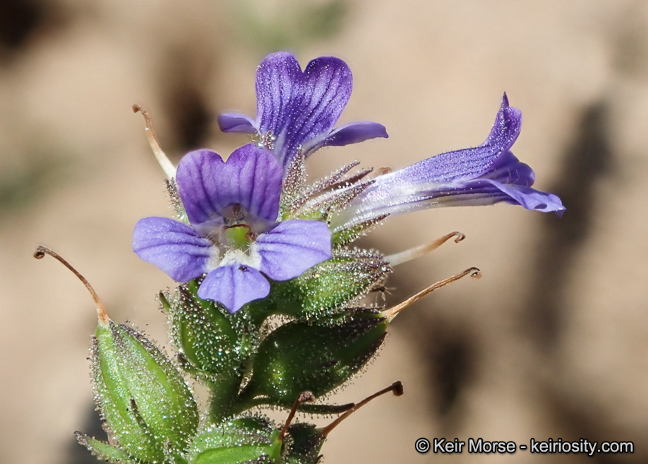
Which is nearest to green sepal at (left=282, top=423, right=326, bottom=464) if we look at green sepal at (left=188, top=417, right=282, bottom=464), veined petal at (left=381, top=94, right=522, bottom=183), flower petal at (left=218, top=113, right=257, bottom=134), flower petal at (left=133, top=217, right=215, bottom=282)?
green sepal at (left=188, top=417, right=282, bottom=464)

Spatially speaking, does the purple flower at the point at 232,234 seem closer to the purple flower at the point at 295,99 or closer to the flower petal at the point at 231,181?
the flower petal at the point at 231,181

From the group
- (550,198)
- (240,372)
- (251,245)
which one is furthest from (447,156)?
(240,372)

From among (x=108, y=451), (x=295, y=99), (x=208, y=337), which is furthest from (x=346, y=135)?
(x=108, y=451)

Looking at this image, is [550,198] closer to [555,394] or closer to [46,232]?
[555,394]

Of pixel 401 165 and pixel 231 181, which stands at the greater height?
pixel 401 165

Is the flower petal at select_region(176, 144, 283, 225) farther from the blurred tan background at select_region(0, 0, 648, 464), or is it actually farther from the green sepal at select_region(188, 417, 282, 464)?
the blurred tan background at select_region(0, 0, 648, 464)

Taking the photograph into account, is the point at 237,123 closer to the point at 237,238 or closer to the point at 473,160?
the point at 237,238
